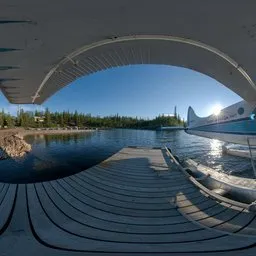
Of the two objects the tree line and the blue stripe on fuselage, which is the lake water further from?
the tree line

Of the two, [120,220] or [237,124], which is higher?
[237,124]

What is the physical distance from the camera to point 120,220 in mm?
2453

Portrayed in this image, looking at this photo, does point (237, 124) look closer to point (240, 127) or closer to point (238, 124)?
point (238, 124)

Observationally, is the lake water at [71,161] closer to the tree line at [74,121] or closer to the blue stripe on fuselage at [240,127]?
the blue stripe on fuselage at [240,127]

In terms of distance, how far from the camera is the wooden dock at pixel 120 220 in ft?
5.64

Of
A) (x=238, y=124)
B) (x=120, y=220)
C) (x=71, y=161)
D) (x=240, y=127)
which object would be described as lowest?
(x=71, y=161)

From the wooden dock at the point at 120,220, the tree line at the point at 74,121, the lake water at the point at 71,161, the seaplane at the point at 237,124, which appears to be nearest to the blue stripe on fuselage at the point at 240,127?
the seaplane at the point at 237,124

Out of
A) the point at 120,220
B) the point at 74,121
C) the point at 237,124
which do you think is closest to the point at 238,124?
the point at 237,124

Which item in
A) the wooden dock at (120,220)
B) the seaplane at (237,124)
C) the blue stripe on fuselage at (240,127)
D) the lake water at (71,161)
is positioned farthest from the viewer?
the lake water at (71,161)

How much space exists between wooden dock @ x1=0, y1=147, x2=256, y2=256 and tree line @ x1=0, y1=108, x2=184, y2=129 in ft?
206

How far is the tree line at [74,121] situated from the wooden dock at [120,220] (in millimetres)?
62920

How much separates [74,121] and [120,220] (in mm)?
91583

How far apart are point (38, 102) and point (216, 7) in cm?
499

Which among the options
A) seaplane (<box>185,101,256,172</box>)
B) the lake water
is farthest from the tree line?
seaplane (<box>185,101,256,172</box>)
